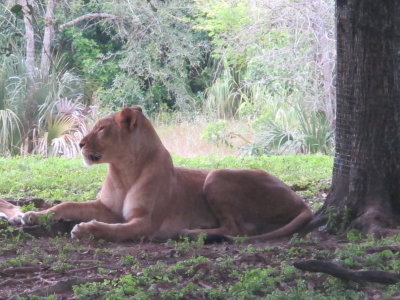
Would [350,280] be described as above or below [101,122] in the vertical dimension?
below

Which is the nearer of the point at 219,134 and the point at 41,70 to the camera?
the point at 41,70

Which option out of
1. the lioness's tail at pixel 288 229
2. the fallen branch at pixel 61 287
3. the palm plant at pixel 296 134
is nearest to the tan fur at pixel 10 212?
the lioness's tail at pixel 288 229

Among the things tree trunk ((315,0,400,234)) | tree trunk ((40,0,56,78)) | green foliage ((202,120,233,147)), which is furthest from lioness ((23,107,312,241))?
green foliage ((202,120,233,147))

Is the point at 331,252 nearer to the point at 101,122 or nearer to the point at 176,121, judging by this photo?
the point at 101,122

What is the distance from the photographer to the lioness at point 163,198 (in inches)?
263

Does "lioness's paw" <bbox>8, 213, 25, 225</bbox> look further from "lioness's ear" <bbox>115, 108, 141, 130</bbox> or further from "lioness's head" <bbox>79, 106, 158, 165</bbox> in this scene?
"lioness's ear" <bbox>115, 108, 141, 130</bbox>

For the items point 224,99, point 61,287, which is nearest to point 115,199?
point 61,287

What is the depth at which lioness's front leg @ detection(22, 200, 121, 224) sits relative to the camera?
261 inches

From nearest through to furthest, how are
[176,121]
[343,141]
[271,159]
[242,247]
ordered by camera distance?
1. [242,247]
2. [343,141]
3. [271,159]
4. [176,121]

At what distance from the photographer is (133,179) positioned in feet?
22.1

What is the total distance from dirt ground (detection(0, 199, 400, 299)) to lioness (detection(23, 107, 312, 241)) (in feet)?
1.00

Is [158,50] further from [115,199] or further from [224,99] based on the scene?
[115,199]

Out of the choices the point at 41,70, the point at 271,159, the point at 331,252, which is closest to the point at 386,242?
the point at 331,252

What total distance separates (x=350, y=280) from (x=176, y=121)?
63.6 ft
